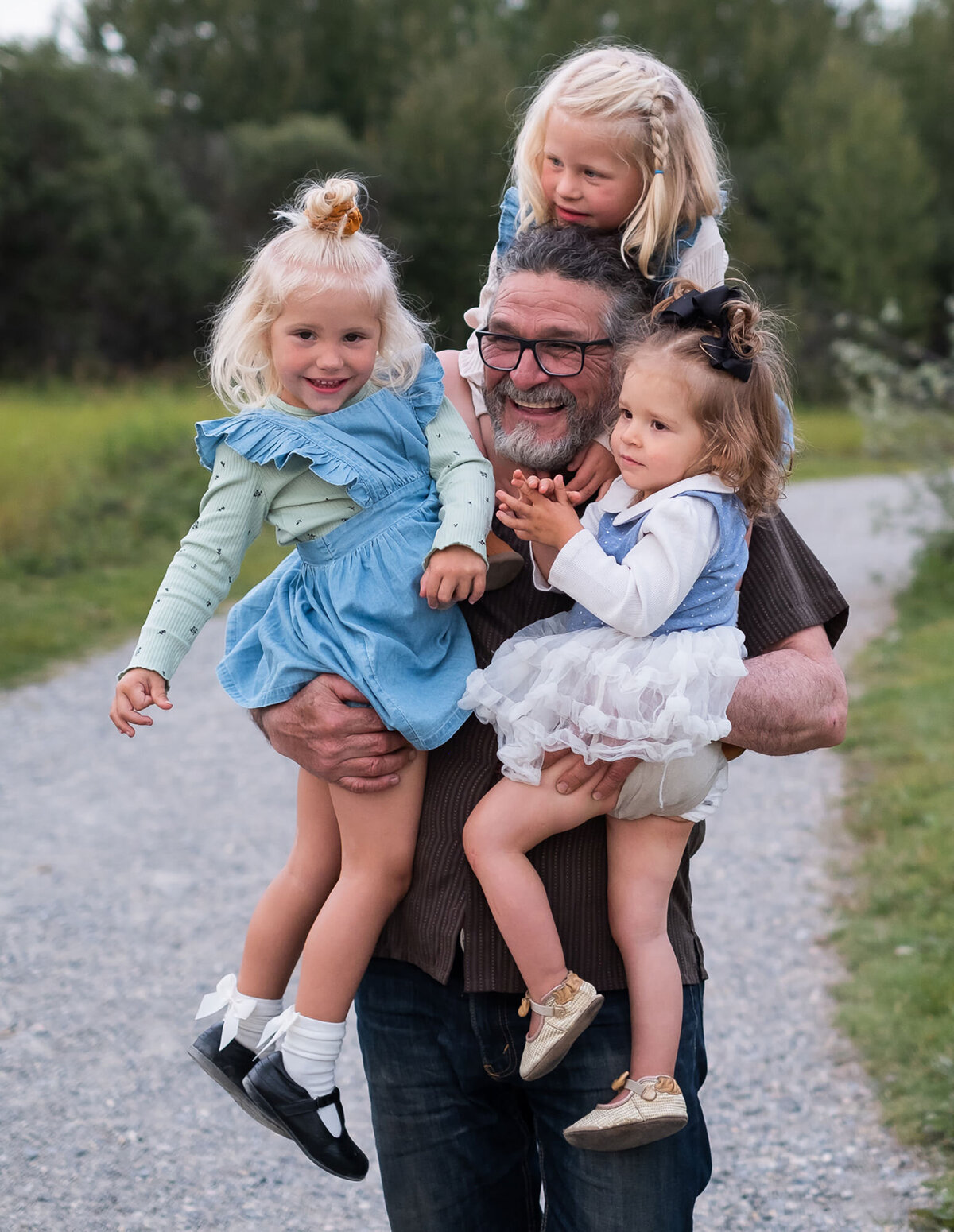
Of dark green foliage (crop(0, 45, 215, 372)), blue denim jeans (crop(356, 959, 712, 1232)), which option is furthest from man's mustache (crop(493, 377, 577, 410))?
dark green foliage (crop(0, 45, 215, 372))

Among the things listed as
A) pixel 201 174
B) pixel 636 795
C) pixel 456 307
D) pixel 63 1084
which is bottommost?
pixel 456 307

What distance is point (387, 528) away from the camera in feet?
6.34

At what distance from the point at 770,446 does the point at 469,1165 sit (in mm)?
1235

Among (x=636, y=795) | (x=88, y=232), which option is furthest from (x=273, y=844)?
(x=88, y=232)

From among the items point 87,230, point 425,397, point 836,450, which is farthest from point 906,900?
point 87,230

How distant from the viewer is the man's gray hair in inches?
75.6

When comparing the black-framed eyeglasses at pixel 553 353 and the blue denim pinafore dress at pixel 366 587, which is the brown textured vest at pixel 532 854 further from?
the black-framed eyeglasses at pixel 553 353

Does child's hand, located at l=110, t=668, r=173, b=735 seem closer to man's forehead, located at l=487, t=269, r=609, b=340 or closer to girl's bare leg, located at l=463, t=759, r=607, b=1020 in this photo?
girl's bare leg, located at l=463, t=759, r=607, b=1020

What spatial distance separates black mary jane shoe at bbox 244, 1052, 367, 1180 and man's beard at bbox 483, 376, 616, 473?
3.31ft

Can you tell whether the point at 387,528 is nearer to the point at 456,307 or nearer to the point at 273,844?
the point at 273,844

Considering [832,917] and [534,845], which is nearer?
[534,845]

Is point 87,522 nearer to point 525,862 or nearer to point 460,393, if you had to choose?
point 460,393

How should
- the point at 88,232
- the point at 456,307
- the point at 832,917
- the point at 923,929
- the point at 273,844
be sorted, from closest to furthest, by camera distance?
the point at 923,929
the point at 832,917
the point at 273,844
the point at 88,232
the point at 456,307

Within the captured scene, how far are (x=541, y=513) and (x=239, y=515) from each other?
0.49 meters
